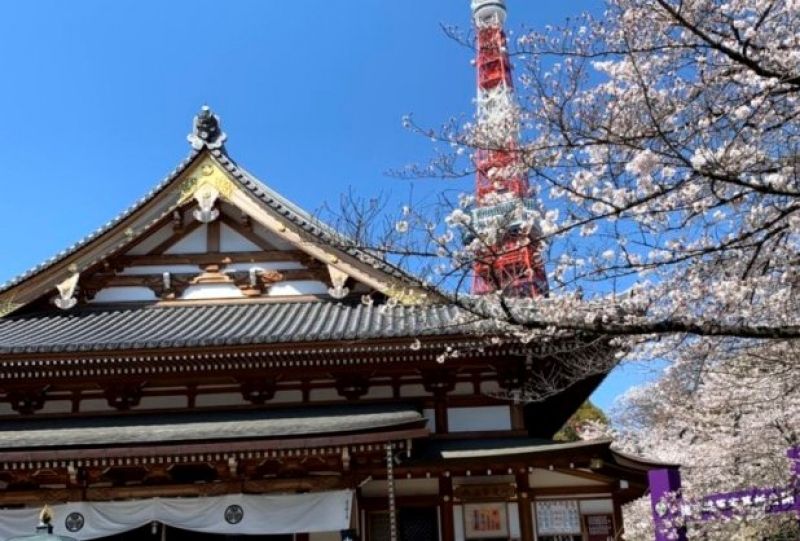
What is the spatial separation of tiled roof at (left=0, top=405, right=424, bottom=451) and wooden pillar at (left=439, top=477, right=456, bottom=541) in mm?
1030

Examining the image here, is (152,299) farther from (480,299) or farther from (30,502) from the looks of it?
(480,299)

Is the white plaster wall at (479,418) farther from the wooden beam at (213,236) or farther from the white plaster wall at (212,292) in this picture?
the wooden beam at (213,236)

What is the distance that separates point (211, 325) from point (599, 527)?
5.78 meters

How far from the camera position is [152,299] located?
1157 centimetres

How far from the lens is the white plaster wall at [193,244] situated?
461 inches

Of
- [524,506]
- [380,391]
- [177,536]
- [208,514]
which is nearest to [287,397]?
[380,391]

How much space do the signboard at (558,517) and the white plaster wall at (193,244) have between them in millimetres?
6393

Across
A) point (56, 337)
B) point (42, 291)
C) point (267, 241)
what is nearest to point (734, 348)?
point (267, 241)

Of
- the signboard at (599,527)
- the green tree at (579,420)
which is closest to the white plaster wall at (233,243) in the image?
the signboard at (599,527)

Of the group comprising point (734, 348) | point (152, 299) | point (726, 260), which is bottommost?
point (734, 348)

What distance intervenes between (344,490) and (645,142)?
5.73 meters

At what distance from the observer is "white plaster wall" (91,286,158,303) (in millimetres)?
11594

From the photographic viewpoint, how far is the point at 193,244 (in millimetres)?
11766

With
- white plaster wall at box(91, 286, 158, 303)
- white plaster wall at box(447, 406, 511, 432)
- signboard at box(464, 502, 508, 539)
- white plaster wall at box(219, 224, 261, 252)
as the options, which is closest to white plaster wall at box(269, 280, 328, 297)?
white plaster wall at box(219, 224, 261, 252)
